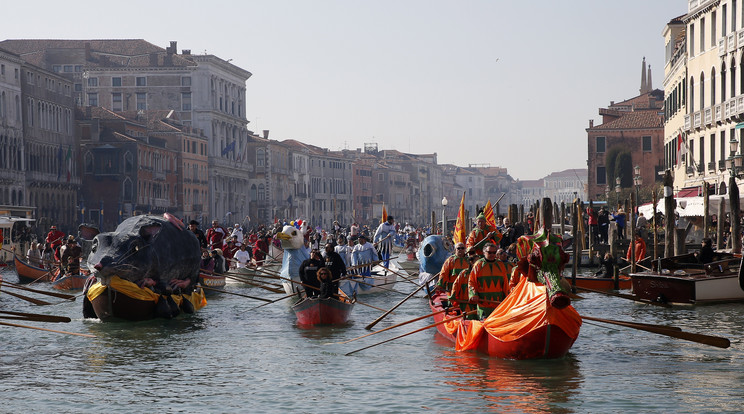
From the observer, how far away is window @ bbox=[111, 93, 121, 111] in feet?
299

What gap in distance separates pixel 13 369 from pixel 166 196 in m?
68.0

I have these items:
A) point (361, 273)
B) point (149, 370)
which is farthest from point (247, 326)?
point (361, 273)

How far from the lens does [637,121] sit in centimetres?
7631

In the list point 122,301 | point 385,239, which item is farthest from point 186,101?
point 122,301

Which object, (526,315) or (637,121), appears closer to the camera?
(526,315)

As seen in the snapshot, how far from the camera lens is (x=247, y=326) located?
68.1ft

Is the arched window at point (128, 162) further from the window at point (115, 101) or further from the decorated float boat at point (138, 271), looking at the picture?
the decorated float boat at point (138, 271)

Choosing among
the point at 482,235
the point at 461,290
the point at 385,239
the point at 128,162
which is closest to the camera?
the point at 461,290

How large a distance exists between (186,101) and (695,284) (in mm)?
73826

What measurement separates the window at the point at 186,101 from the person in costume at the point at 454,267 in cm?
7706

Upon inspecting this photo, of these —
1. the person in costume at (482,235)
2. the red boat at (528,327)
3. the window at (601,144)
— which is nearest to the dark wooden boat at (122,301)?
the person in costume at (482,235)

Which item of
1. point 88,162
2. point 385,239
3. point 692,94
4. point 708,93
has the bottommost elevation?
point 385,239

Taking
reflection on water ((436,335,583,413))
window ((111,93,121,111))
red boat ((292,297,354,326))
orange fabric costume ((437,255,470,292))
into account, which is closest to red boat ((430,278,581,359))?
reflection on water ((436,335,583,413))

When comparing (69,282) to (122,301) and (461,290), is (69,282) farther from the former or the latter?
(461,290)
